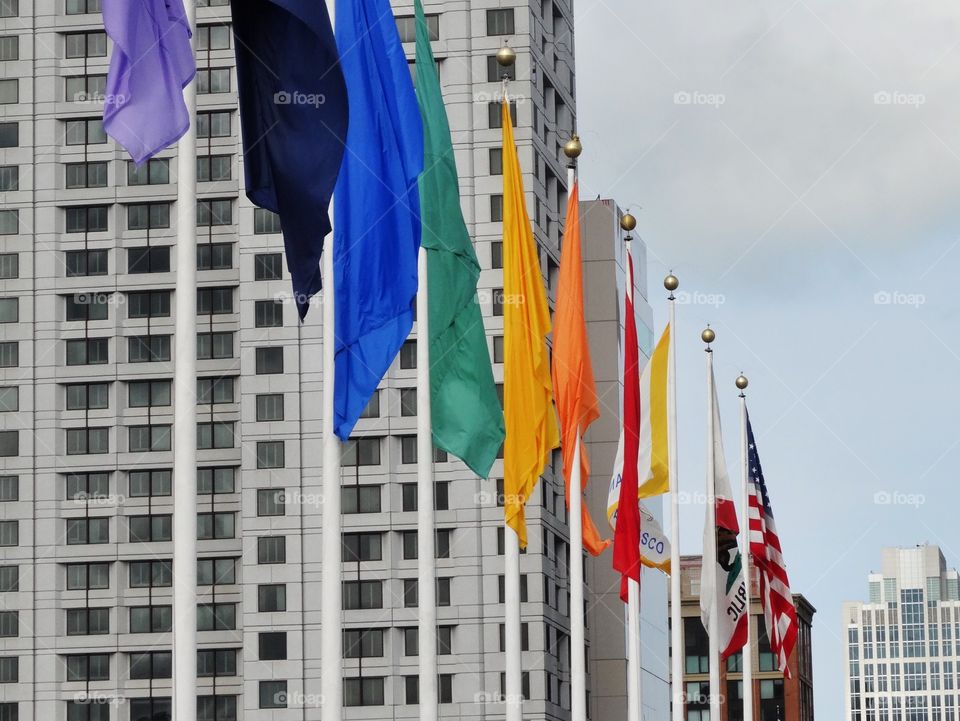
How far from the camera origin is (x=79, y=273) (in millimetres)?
91188

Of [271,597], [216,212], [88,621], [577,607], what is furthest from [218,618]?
[577,607]

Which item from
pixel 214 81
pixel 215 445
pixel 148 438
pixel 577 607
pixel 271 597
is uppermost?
pixel 214 81

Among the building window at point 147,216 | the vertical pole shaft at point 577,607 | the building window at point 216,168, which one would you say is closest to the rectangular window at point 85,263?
the building window at point 147,216

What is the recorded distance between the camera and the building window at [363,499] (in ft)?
281

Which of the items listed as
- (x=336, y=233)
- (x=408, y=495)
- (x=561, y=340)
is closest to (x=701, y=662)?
(x=408, y=495)

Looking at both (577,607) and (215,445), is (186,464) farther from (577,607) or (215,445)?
(215,445)

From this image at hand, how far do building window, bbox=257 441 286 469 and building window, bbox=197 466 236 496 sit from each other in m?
2.40

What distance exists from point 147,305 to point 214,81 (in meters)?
10.6

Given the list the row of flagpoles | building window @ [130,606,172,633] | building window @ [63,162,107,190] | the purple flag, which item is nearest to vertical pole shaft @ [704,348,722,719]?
the row of flagpoles

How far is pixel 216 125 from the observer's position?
90875 millimetres

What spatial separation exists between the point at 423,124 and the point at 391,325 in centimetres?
457

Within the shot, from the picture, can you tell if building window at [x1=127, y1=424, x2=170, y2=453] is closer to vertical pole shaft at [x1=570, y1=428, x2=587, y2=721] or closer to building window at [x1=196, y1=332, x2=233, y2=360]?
building window at [x1=196, y1=332, x2=233, y2=360]

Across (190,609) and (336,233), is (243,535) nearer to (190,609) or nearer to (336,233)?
(336,233)

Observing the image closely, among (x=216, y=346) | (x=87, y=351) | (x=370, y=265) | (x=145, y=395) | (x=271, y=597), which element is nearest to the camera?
(x=370, y=265)
